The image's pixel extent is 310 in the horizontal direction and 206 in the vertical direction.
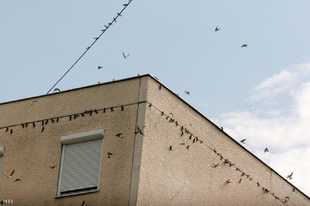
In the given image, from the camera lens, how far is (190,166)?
20.1 m

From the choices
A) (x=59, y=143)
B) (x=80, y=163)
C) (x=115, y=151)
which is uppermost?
(x=59, y=143)

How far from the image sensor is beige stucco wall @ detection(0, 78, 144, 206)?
1839 centimetres

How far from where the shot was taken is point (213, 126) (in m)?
21.6

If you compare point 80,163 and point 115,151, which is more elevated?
point 115,151

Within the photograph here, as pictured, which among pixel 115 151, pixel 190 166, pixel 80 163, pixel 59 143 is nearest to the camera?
pixel 115 151

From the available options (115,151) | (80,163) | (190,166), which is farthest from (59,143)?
(190,166)

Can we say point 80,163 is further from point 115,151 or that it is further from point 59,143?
point 115,151

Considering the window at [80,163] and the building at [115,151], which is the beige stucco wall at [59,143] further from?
the window at [80,163]

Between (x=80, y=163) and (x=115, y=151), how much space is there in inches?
48.2

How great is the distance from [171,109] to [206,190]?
105 inches

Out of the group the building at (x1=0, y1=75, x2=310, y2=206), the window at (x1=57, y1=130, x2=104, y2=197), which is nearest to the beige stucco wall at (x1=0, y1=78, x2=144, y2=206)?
the building at (x1=0, y1=75, x2=310, y2=206)

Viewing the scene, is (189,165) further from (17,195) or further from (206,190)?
(17,195)

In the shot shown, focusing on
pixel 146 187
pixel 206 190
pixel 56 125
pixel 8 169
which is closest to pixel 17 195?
pixel 8 169

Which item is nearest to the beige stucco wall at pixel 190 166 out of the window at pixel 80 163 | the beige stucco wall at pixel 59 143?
the beige stucco wall at pixel 59 143
